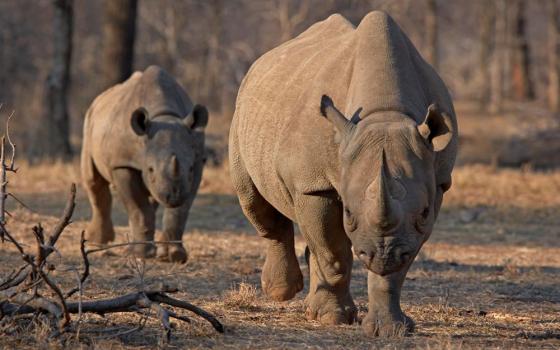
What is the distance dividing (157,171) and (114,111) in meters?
1.28

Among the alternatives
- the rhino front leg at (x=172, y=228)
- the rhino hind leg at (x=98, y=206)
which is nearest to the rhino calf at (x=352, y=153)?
the rhino front leg at (x=172, y=228)

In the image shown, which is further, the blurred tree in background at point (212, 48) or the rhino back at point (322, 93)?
the blurred tree in background at point (212, 48)

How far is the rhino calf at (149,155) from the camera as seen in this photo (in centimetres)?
965

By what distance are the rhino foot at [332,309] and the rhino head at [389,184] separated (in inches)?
39.0

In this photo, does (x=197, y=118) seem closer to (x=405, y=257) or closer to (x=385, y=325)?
(x=385, y=325)

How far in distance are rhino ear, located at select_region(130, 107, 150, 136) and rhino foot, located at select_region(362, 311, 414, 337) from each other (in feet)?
14.2

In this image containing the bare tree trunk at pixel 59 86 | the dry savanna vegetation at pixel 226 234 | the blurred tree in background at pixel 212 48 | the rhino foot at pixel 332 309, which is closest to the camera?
the dry savanna vegetation at pixel 226 234

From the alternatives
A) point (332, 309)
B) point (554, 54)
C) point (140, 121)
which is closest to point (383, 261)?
point (332, 309)

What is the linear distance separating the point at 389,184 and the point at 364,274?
3.84 metres

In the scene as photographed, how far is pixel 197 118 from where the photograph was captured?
9953 millimetres

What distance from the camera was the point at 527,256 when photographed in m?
10.6

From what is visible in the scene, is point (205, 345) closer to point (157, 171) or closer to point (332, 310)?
point (332, 310)

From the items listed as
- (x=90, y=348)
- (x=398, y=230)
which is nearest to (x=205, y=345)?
(x=90, y=348)

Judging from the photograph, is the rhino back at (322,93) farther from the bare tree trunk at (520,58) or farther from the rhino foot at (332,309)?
the bare tree trunk at (520,58)
